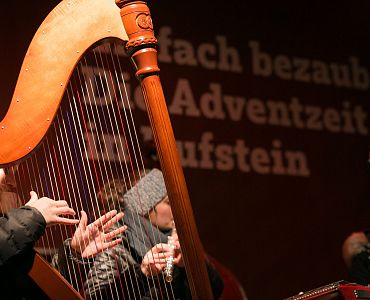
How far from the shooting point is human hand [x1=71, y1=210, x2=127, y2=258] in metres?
2.30

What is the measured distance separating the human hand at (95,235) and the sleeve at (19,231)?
18 centimetres

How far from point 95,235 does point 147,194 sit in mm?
769

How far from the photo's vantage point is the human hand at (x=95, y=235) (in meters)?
2.30

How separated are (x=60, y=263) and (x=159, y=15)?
2054 mm

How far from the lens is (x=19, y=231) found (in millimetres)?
2098

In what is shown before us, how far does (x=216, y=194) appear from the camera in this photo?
4.26 meters


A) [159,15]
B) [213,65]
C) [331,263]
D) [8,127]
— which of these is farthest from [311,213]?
[8,127]

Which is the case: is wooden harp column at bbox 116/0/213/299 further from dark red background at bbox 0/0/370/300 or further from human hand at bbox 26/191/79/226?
dark red background at bbox 0/0/370/300

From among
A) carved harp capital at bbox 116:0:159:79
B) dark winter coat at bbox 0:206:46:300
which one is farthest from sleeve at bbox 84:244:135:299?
carved harp capital at bbox 116:0:159:79

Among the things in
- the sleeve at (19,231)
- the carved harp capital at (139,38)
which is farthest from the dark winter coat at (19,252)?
the carved harp capital at (139,38)

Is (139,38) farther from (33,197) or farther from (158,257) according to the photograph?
(158,257)

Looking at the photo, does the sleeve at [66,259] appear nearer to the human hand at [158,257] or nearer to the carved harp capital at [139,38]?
the human hand at [158,257]

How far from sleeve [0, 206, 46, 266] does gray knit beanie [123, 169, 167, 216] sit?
869 mm

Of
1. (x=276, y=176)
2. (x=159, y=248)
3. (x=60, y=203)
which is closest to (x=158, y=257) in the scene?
(x=159, y=248)
